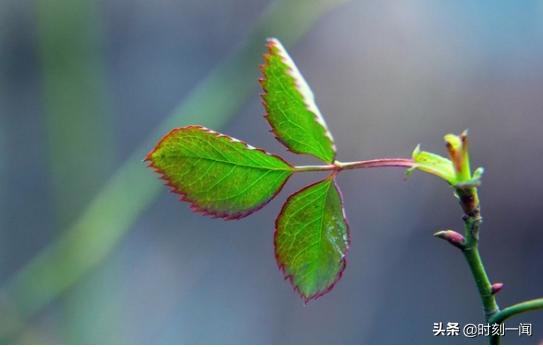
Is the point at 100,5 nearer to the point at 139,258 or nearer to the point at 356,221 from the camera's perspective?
the point at 139,258

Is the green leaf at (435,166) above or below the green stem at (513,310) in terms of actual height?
above

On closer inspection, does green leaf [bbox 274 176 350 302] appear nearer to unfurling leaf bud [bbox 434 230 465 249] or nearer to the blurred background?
unfurling leaf bud [bbox 434 230 465 249]

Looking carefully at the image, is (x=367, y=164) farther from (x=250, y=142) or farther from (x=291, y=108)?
(x=250, y=142)

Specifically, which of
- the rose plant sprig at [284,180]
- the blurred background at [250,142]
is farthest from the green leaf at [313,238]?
the blurred background at [250,142]

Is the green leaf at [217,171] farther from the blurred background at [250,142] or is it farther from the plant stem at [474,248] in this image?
the blurred background at [250,142]

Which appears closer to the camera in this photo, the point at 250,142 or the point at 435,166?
the point at 435,166

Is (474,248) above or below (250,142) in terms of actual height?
below

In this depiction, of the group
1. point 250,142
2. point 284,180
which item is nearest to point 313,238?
point 284,180
